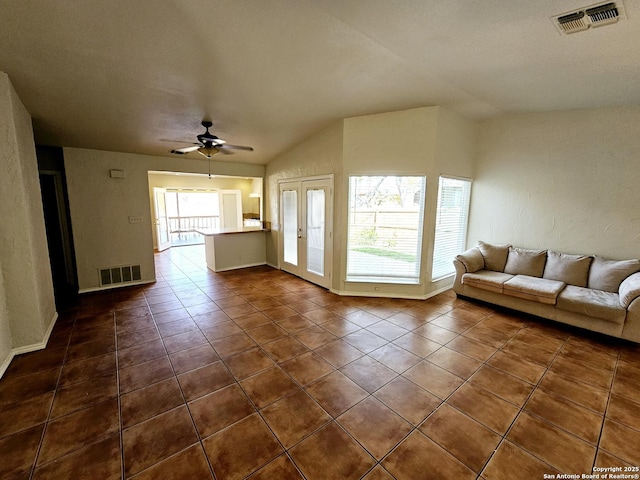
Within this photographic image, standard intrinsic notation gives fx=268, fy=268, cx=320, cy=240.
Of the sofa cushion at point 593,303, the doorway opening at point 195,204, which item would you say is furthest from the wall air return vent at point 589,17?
the doorway opening at point 195,204

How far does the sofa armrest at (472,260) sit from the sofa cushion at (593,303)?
1067 millimetres

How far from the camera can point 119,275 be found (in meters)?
4.91

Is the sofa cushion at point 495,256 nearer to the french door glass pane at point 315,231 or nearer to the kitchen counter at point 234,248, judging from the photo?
the french door glass pane at point 315,231

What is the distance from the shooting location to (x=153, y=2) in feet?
6.24

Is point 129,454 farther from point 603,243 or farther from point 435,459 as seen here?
point 603,243

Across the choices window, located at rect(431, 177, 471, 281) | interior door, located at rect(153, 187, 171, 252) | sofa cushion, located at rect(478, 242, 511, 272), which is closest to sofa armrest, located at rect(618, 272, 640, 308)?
sofa cushion, located at rect(478, 242, 511, 272)

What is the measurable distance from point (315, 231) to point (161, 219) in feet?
19.3

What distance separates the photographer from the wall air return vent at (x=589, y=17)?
1.84 metres

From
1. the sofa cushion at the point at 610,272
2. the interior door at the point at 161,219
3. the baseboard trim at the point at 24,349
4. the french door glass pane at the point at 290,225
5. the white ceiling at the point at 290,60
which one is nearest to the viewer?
the white ceiling at the point at 290,60

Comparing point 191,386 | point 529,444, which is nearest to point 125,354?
point 191,386

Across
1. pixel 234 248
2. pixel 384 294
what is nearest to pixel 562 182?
pixel 384 294

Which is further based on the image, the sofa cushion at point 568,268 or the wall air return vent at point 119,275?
the wall air return vent at point 119,275

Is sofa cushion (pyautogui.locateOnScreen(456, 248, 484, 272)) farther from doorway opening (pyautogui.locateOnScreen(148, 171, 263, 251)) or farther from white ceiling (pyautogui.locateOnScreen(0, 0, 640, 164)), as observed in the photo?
doorway opening (pyautogui.locateOnScreen(148, 171, 263, 251))

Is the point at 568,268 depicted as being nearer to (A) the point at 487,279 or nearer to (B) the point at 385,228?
(A) the point at 487,279
